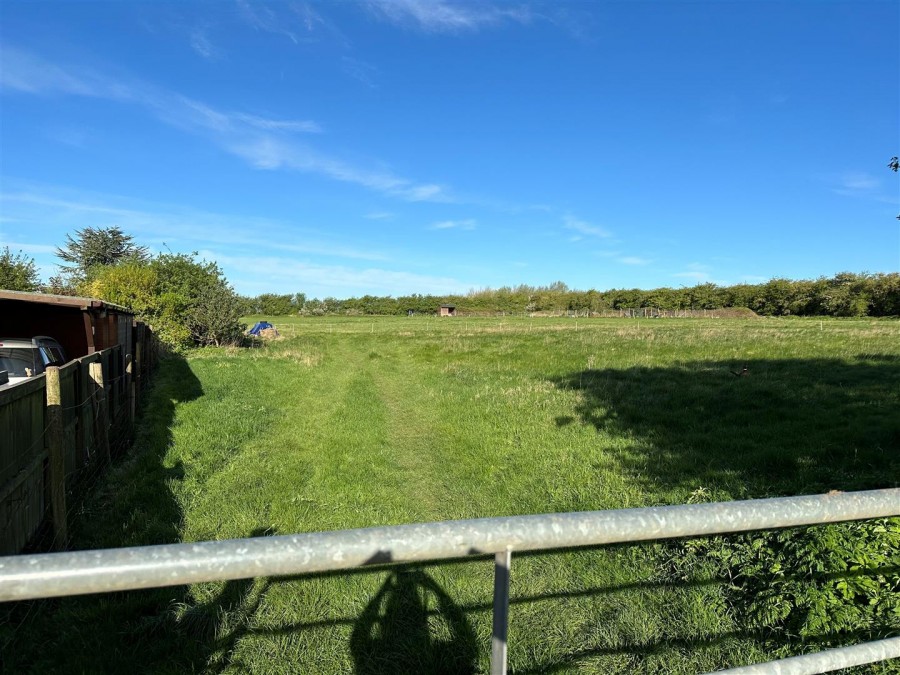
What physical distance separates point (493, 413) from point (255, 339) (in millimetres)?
23360

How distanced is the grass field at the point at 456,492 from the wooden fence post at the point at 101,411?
435 mm

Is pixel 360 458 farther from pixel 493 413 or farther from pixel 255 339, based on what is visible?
pixel 255 339

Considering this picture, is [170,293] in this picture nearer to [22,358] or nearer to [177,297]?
[177,297]

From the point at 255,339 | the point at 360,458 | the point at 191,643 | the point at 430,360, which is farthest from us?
the point at 255,339

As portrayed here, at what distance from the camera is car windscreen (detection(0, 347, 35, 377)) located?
8.09 meters

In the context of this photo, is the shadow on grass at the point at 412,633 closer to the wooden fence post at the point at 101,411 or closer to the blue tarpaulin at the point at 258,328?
the wooden fence post at the point at 101,411

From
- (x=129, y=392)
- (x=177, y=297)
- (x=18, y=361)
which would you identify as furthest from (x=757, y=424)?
(x=177, y=297)

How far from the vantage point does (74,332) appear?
14.4 meters

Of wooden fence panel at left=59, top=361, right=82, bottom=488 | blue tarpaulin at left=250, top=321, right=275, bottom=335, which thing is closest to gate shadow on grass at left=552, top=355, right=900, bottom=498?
wooden fence panel at left=59, top=361, right=82, bottom=488

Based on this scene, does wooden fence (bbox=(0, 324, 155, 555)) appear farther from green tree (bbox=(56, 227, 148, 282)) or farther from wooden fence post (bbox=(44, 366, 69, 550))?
green tree (bbox=(56, 227, 148, 282))

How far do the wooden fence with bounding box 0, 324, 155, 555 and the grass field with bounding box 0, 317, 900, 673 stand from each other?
1.40ft

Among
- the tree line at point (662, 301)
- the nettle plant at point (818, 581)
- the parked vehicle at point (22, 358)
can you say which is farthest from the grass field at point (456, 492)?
the tree line at point (662, 301)

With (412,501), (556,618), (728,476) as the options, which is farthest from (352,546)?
(728,476)

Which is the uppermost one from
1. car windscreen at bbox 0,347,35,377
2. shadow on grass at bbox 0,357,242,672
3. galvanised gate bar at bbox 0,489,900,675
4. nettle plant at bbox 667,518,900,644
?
galvanised gate bar at bbox 0,489,900,675
